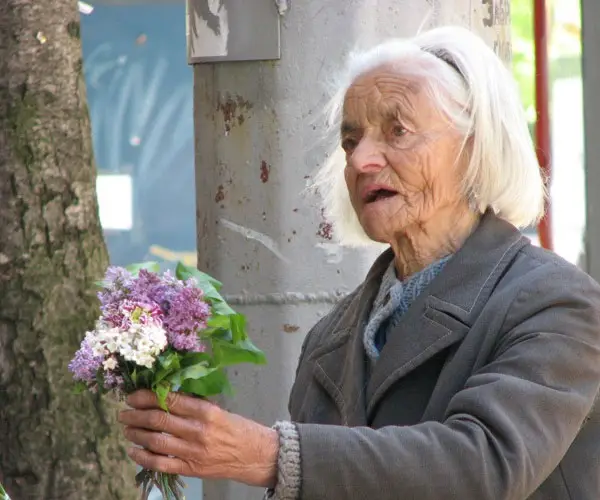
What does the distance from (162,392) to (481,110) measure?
Answer: 0.86 metres

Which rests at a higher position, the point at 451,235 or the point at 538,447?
the point at 451,235

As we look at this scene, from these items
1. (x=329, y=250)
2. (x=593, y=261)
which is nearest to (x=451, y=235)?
(x=329, y=250)

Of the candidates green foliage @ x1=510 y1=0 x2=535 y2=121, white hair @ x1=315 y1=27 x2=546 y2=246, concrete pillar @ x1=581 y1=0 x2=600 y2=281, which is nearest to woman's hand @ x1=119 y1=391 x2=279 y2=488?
white hair @ x1=315 y1=27 x2=546 y2=246

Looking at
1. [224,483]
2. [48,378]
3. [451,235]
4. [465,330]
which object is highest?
[451,235]

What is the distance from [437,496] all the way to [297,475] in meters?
0.24

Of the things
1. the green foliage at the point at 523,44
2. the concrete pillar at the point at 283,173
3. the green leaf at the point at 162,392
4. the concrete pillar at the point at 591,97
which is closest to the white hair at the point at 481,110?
the green leaf at the point at 162,392

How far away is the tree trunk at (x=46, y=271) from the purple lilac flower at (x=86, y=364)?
5.22 ft

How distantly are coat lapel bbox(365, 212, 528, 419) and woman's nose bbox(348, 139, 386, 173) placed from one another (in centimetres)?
23

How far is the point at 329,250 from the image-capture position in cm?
363

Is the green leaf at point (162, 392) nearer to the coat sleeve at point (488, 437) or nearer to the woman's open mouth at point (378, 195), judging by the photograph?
the coat sleeve at point (488, 437)

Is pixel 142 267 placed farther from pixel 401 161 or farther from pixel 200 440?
pixel 401 161

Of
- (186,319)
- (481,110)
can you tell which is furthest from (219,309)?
(481,110)

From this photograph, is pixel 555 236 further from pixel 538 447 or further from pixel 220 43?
pixel 538 447

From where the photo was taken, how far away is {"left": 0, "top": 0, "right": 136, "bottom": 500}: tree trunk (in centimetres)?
377
